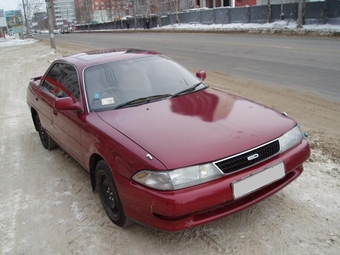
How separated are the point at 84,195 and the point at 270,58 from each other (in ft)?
32.5

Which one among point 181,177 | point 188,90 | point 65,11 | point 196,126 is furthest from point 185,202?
point 65,11

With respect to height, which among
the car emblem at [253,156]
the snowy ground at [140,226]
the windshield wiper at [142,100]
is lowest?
the snowy ground at [140,226]

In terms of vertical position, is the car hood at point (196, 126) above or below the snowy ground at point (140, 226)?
above

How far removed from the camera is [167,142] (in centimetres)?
281

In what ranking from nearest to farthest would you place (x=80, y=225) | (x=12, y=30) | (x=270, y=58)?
(x=80, y=225)
(x=270, y=58)
(x=12, y=30)

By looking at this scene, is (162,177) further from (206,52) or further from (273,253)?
(206,52)

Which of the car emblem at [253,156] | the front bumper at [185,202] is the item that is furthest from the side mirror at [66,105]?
the car emblem at [253,156]

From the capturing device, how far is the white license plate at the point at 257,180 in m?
2.68

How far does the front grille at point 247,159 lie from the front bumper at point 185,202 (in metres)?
0.04

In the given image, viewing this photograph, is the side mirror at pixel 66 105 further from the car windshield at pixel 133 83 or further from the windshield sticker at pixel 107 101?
the windshield sticker at pixel 107 101

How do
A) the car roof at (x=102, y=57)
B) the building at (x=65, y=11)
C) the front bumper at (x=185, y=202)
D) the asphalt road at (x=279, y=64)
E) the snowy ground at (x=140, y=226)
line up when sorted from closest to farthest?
the front bumper at (x=185, y=202)
the snowy ground at (x=140, y=226)
the car roof at (x=102, y=57)
the asphalt road at (x=279, y=64)
the building at (x=65, y=11)

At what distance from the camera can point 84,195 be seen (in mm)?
3836

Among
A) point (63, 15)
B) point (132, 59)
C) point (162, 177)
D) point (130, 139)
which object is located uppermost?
point (63, 15)

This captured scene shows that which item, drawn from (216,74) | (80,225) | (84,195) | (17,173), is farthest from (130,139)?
(216,74)
